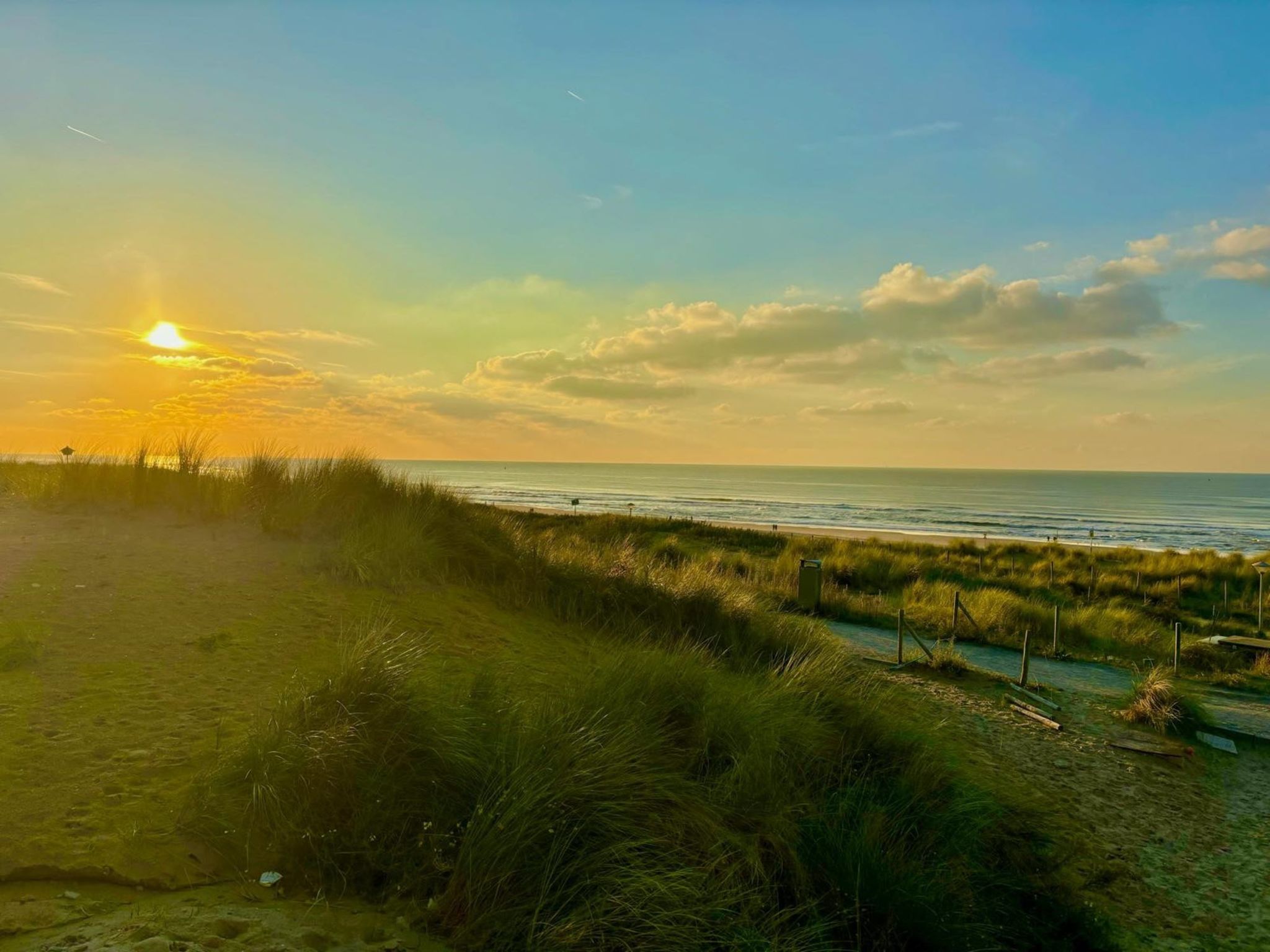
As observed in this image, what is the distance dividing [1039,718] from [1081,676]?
4.04 meters

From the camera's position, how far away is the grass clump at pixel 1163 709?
966cm

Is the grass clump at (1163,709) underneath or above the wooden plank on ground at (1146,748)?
above

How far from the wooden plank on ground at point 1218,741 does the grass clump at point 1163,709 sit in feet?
0.64

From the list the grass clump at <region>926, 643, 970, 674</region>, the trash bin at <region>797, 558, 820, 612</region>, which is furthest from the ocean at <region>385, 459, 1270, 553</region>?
the grass clump at <region>926, 643, 970, 674</region>

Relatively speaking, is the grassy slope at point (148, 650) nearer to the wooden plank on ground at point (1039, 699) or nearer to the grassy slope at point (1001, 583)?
the grassy slope at point (1001, 583)

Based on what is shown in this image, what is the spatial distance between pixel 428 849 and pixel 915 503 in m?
95.2

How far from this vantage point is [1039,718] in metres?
9.53

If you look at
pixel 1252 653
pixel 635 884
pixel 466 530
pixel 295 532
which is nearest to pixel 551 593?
pixel 466 530

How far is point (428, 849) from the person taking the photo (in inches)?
147

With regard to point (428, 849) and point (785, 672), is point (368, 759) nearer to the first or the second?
point (428, 849)

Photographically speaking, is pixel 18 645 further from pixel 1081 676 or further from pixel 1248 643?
pixel 1248 643

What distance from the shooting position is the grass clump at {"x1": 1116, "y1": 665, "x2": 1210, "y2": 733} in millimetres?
9656

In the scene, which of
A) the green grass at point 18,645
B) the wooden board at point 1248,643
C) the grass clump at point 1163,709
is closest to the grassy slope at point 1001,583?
the wooden board at point 1248,643

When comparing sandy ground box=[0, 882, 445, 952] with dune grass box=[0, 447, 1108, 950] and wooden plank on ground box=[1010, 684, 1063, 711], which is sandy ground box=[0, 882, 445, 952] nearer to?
dune grass box=[0, 447, 1108, 950]
